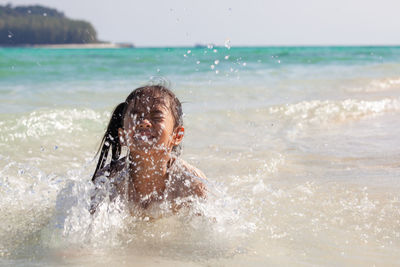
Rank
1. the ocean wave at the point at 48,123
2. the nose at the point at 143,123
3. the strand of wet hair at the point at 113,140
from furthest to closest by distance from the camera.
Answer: the ocean wave at the point at 48,123
the strand of wet hair at the point at 113,140
the nose at the point at 143,123

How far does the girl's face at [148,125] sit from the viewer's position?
8.48ft

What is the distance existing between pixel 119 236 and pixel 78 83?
7814 mm

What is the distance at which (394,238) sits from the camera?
7.40ft

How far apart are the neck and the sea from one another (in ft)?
0.59

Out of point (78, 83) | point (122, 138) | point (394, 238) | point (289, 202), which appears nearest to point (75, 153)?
point (122, 138)

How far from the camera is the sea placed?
7.01 ft

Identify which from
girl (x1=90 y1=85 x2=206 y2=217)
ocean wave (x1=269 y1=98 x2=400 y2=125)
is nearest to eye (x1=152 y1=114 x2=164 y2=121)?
girl (x1=90 y1=85 x2=206 y2=217)

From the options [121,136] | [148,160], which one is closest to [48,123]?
[121,136]

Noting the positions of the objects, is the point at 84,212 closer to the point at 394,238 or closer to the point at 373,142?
the point at 394,238

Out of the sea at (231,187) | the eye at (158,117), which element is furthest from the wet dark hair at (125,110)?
the sea at (231,187)

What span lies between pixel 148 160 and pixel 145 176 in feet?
0.33

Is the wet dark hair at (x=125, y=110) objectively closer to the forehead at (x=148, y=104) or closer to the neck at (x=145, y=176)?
the forehead at (x=148, y=104)

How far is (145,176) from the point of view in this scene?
2785 mm

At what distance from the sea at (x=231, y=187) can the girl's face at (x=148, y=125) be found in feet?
1.03
